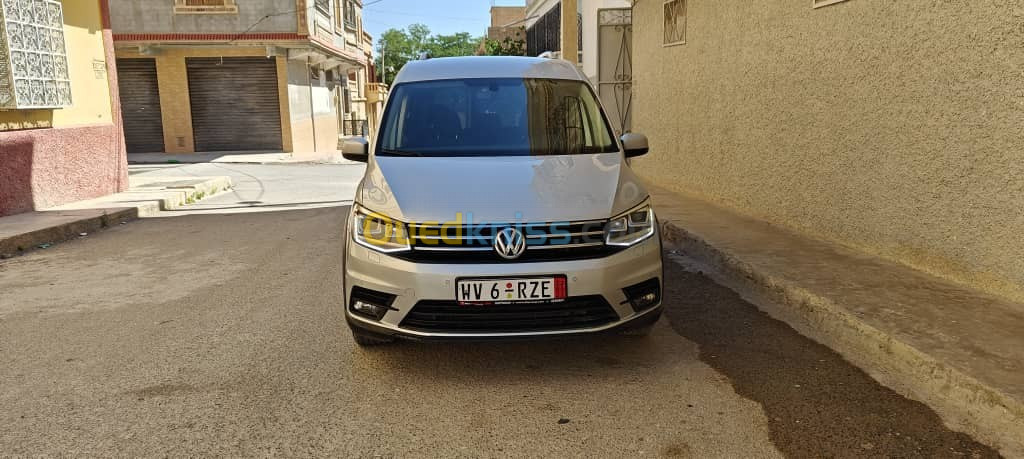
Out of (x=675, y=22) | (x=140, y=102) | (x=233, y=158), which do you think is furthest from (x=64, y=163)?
(x=140, y=102)

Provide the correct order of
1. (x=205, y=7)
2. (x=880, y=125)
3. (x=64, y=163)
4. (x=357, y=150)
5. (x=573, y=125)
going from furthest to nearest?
(x=205, y=7) → (x=64, y=163) → (x=880, y=125) → (x=573, y=125) → (x=357, y=150)

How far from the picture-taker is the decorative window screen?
8250mm

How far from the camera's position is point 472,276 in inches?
127

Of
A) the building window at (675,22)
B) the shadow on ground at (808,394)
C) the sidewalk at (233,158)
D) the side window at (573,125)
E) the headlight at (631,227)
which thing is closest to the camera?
the shadow on ground at (808,394)

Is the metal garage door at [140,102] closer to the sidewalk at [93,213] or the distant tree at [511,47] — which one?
the sidewalk at [93,213]

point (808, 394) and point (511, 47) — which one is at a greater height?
point (511, 47)

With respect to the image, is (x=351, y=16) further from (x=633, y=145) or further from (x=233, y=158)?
(x=633, y=145)

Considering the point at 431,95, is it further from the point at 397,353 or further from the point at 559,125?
the point at 397,353

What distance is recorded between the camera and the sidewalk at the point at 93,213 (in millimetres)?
7344

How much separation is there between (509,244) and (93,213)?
7.60m

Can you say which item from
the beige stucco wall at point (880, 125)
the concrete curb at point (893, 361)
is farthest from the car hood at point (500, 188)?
the beige stucco wall at point (880, 125)

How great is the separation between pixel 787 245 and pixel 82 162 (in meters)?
9.55

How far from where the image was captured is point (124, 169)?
37.2ft

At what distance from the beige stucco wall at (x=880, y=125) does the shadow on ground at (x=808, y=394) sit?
132cm
